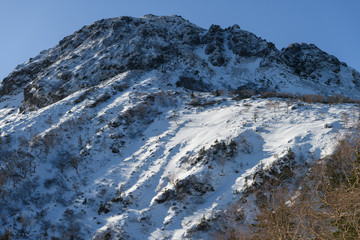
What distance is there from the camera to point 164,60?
5803 cm

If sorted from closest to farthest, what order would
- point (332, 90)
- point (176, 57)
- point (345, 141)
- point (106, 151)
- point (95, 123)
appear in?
point (345, 141) → point (106, 151) → point (95, 123) → point (332, 90) → point (176, 57)

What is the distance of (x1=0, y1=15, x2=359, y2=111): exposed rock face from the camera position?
52.2 m

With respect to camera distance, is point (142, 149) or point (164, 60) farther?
point (164, 60)

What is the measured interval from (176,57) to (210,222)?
5229cm

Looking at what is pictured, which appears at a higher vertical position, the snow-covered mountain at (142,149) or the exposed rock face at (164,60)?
the exposed rock face at (164,60)

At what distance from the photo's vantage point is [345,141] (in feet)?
49.8

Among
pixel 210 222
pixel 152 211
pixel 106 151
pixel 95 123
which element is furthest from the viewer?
pixel 95 123

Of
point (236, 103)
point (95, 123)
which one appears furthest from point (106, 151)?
point (236, 103)

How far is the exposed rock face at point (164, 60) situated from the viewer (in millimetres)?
52156

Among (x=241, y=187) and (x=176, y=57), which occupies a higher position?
(x=176, y=57)

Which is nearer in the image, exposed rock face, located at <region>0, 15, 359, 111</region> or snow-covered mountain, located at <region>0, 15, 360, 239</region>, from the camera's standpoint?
snow-covered mountain, located at <region>0, 15, 360, 239</region>

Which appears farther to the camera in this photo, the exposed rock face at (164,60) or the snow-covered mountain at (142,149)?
the exposed rock face at (164,60)

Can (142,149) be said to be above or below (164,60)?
below

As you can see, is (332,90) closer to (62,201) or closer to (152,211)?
(152,211)
